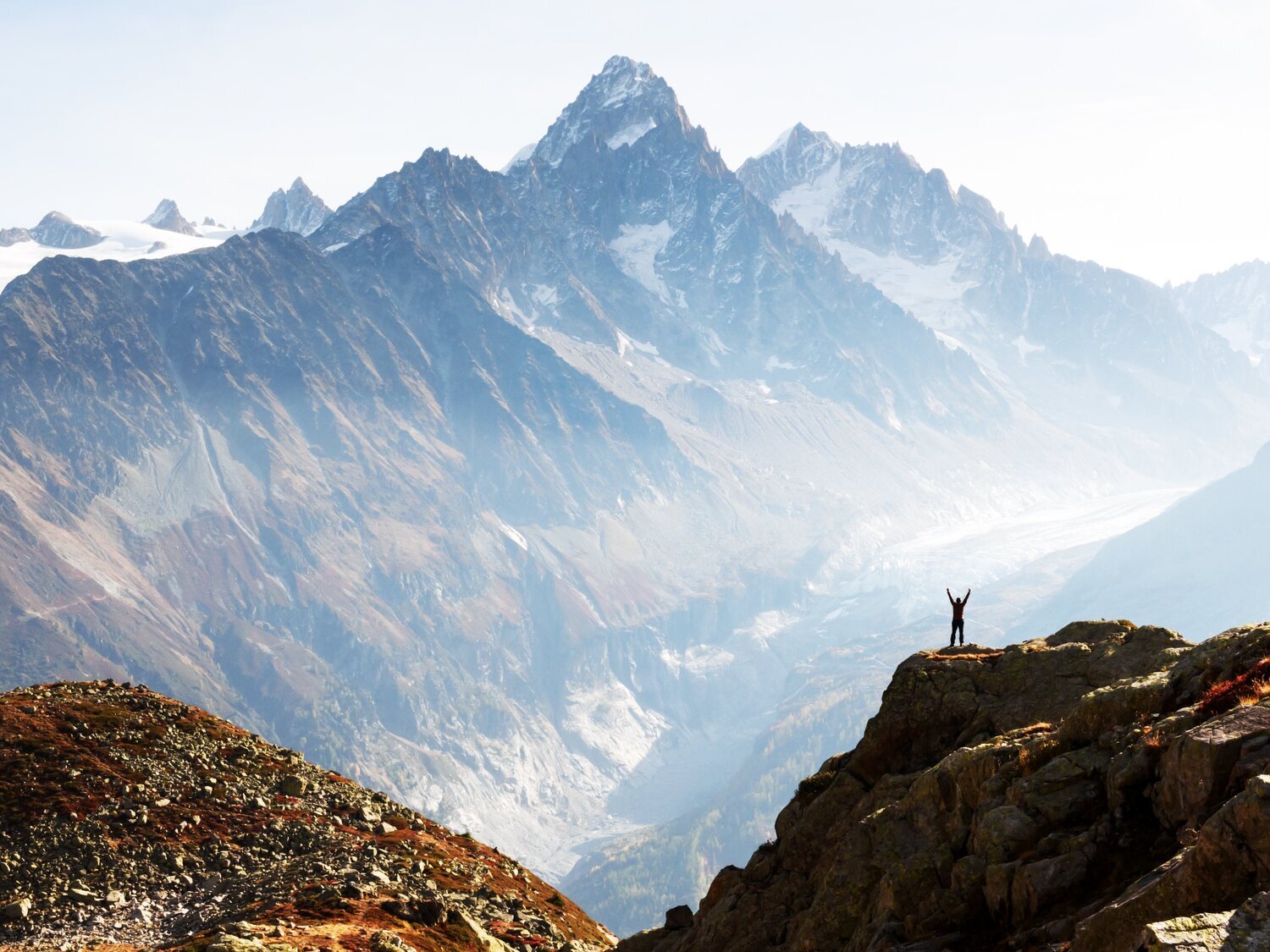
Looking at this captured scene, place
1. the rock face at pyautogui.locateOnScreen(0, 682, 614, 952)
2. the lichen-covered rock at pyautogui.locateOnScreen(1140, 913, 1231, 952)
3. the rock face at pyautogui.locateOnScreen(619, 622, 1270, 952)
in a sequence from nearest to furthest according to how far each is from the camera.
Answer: the lichen-covered rock at pyautogui.locateOnScreen(1140, 913, 1231, 952)
the rock face at pyautogui.locateOnScreen(619, 622, 1270, 952)
the rock face at pyautogui.locateOnScreen(0, 682, 614, 952)

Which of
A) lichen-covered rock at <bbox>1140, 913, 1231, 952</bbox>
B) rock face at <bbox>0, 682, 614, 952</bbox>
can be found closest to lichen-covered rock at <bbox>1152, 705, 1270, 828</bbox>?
lichen-covered rock at <bbox>1140, 913, 1231, 952</bbox>

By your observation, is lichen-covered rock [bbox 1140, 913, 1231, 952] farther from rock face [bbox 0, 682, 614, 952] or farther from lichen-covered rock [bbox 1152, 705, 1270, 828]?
rock face [bbox 0, 682, 614, 952]

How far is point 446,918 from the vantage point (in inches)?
1762

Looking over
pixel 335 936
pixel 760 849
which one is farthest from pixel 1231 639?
pixel 335 936

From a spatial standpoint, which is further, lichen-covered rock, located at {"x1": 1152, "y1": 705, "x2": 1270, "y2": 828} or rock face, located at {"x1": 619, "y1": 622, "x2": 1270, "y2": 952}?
lichen-covered rock, located at {"x1": 1152, "y1": 705, "x2": 1270, "y2": 828}

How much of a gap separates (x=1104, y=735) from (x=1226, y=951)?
1063 cm

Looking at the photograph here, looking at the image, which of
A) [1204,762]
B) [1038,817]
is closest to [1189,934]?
[1204,762]

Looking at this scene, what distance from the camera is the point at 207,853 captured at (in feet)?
164

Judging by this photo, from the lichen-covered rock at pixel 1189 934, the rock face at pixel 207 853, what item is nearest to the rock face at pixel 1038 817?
the lichen-covered rock at pixel 1189 934

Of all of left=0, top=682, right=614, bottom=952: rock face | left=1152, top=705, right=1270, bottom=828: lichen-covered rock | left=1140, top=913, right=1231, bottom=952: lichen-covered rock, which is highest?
left=0, top=682, right=614, bottom=952: rock face

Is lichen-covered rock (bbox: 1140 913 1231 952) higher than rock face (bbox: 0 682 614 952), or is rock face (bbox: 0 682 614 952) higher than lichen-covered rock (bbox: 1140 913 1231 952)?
rock face (bbox: 0 682 614 952)

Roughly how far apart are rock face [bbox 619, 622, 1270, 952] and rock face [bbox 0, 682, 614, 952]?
43.0 feet

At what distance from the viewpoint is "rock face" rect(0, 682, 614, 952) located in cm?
4262

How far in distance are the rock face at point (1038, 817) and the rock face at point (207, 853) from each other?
43.0 feet
